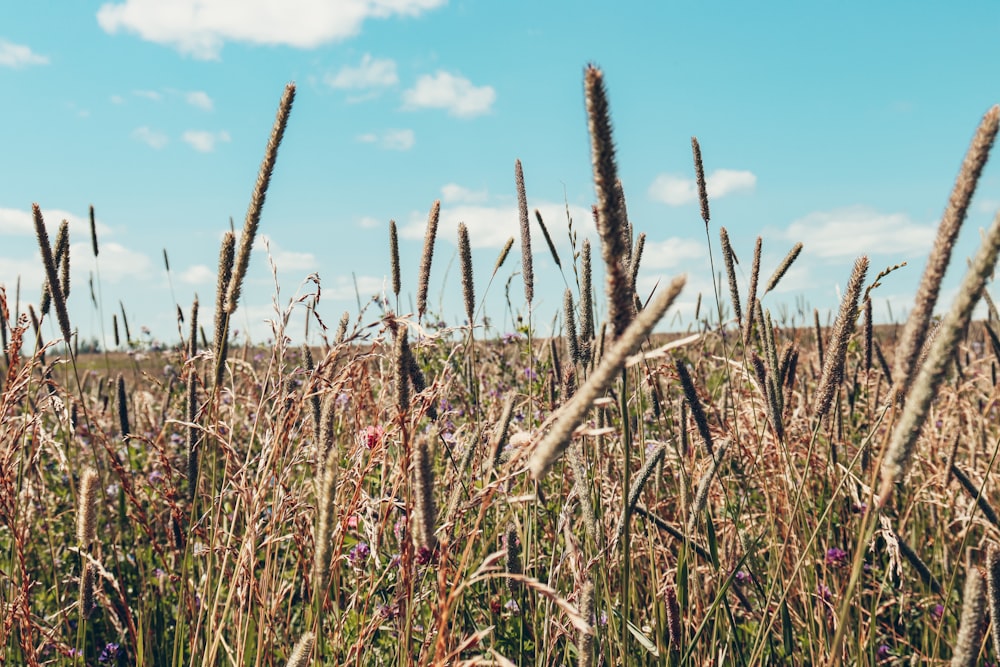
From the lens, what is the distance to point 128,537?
3479 millimetres

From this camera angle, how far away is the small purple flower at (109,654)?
8.45 feet

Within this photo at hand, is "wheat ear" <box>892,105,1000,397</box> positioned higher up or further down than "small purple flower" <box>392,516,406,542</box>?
higher up

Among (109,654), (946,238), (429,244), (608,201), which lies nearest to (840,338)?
(946,238)

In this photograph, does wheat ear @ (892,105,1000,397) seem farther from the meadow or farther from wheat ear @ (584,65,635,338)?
wheat ear @ (584,65,635,338)

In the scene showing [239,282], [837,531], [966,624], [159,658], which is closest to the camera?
[966,624]

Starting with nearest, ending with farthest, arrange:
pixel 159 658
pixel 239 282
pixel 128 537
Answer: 1. pixel 239 282
2. pixel 159 658
3. pixel 128 537

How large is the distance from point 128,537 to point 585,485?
9.46 ft

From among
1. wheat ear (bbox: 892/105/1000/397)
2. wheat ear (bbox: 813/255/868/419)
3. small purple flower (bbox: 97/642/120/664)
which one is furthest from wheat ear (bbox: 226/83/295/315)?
small purple flower (bbox: 97/642/120/664)

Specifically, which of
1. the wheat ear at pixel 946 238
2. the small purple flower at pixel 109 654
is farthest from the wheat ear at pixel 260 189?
the small purple flower at pixel 109 654

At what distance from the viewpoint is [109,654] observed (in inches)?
103

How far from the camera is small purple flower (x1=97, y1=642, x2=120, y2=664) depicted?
258 cm

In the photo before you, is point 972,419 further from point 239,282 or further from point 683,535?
point 239,282

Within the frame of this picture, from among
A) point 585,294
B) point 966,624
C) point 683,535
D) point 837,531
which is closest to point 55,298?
point 585,294

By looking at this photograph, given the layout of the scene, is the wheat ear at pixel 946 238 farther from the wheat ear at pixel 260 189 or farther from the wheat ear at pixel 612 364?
the wheat ear at pixel 260 189
